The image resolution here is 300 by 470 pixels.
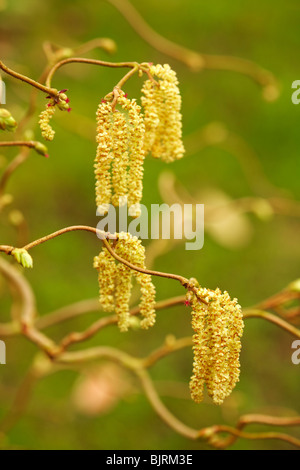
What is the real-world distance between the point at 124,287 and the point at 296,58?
68.2 inches

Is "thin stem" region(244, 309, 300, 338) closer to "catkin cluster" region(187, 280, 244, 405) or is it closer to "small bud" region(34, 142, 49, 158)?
"catkin cluster" region(187, 280, 244, 405)

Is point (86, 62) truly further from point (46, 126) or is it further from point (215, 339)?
point (215, 339)

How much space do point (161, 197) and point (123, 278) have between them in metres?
1.23

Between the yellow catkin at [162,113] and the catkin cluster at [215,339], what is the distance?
0.14m

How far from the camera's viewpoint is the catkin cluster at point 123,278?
502 millimetres

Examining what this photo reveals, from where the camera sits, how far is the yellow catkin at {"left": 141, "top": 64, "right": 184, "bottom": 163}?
0.52 m

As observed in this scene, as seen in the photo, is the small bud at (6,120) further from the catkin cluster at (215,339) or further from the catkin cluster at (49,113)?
the catkin cluster at (215,339)

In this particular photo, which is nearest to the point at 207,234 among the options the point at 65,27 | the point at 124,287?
the point at 65,27

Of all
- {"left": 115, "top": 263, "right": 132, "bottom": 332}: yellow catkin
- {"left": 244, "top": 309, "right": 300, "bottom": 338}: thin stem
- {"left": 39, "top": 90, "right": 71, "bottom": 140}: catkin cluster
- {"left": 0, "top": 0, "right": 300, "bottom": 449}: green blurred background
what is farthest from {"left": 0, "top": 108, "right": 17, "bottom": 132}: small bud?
{"left": 0, "top": 0, "right": 300, "bottom": 449}: green blurred background

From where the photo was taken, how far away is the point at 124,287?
0.53 meters

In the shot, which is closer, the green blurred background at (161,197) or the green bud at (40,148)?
the green bud at (40,148)

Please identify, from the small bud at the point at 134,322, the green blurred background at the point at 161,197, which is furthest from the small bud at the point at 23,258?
the green blurred background at the point at 161,197

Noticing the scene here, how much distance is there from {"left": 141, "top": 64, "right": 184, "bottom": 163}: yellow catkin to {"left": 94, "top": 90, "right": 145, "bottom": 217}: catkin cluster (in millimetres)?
28

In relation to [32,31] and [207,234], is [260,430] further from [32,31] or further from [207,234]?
[32,31]
